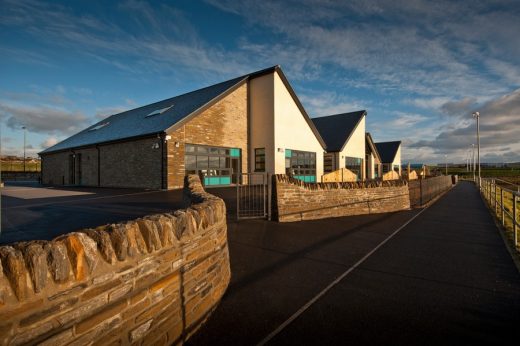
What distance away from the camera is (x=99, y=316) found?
214 centimetres

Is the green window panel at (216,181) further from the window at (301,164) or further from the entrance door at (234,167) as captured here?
the window at (301,164)

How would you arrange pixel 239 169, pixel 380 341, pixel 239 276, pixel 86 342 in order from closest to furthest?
pixel 86 342, pixel 380 341, pixel 239 276, pixel 239 169

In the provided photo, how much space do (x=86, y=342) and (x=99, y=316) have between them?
174mm

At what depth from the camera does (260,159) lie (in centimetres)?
2220

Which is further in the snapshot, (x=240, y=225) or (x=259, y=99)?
(x=259, y=99)

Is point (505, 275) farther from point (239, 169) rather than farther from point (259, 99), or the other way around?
point (259, 99)

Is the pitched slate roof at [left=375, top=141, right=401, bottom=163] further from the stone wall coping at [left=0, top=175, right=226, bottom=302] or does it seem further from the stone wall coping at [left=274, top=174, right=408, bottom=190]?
the stone wall coping at [left=0, top=175, right=226, bottom=302]

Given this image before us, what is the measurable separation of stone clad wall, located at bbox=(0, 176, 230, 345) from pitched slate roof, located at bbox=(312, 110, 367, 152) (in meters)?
28.8

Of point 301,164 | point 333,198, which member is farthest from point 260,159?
point 333,198

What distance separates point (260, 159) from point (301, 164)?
14.7ft

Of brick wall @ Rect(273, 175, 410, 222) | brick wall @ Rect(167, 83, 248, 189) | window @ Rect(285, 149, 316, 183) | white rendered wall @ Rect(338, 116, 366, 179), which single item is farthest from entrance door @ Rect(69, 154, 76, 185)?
white rendered wall @ Rect(338, 116, 366, 179)

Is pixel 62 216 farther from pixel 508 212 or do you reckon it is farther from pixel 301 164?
pixel 301 164

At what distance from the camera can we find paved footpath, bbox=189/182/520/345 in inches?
123

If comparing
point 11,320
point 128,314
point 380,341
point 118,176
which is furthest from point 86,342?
point 118,176
